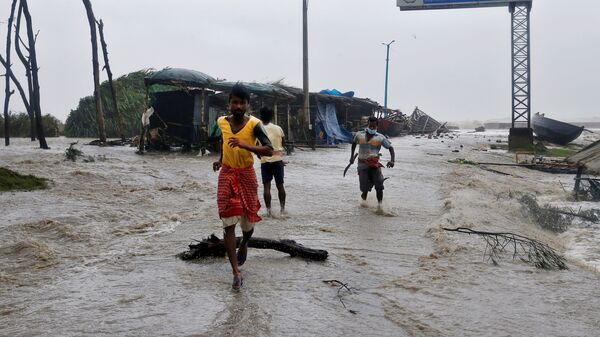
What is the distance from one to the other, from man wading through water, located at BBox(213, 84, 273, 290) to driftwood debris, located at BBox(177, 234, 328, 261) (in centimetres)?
77

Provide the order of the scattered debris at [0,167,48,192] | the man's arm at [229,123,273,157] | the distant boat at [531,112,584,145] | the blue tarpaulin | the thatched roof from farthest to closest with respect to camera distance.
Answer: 1. the distant boat at [531,112,584,145]
2. the blue tarpaulin
3. the thatched roof
4. the scattered debris at [0,167,48,192]
5. the man's arm at [229,123,273,157]

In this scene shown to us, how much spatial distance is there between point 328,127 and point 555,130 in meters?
15.8

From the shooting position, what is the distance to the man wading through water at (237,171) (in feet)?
13.5

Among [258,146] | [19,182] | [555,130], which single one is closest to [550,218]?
[258,146]

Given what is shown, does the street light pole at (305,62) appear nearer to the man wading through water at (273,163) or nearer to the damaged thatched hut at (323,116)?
the damaged thatched hut at (323,116)

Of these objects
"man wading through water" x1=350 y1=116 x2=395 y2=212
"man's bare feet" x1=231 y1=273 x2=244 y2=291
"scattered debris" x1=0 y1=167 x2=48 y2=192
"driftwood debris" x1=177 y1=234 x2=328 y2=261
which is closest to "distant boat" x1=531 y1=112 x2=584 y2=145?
"man wading through water" x1=350 y1=116 x2=395 y2=212

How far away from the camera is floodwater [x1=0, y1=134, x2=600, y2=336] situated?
3.54 metres

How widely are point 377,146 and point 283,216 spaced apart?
6.07 ft

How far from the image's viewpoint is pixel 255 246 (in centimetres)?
509

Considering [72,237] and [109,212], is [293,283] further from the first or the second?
[109,212]

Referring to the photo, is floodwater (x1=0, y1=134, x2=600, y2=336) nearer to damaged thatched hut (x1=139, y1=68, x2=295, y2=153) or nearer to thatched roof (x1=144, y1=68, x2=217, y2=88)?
thatched roof (x1=144, y1=68, x2=217, y2=88)

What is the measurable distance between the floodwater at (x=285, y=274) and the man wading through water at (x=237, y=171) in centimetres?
48

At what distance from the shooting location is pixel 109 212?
7.32 m

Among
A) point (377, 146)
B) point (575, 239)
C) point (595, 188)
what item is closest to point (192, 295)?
point (377, 146)
